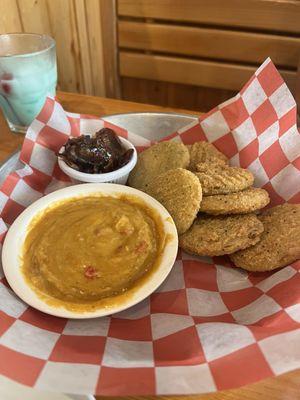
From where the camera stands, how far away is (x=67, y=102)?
85.5 inches

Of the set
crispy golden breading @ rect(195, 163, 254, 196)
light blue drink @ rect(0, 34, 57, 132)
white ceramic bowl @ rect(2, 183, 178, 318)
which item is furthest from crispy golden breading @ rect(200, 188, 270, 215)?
light blue drink @ rect(0, 34, 57, 132)

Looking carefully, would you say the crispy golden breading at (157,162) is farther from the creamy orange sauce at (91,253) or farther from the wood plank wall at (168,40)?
the wood plank wall at (168,40)

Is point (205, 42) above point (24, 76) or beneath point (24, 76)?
beneath

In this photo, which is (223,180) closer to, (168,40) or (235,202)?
(235,202)

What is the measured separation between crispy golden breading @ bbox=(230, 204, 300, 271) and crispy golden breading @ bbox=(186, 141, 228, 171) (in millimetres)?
328

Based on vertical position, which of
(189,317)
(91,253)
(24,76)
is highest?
(24,76)

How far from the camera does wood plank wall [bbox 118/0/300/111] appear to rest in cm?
245

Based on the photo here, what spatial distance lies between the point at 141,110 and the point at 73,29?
119 centimetres

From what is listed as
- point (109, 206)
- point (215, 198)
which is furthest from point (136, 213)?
point (215, 198)

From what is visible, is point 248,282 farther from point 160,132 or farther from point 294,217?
point 160,132

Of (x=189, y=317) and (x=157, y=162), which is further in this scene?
(x=157, y=162)

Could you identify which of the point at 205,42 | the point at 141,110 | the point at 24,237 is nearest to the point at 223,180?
the point at 24,237

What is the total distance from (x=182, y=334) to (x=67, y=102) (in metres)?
1.57

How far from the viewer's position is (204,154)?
5.03 ft
